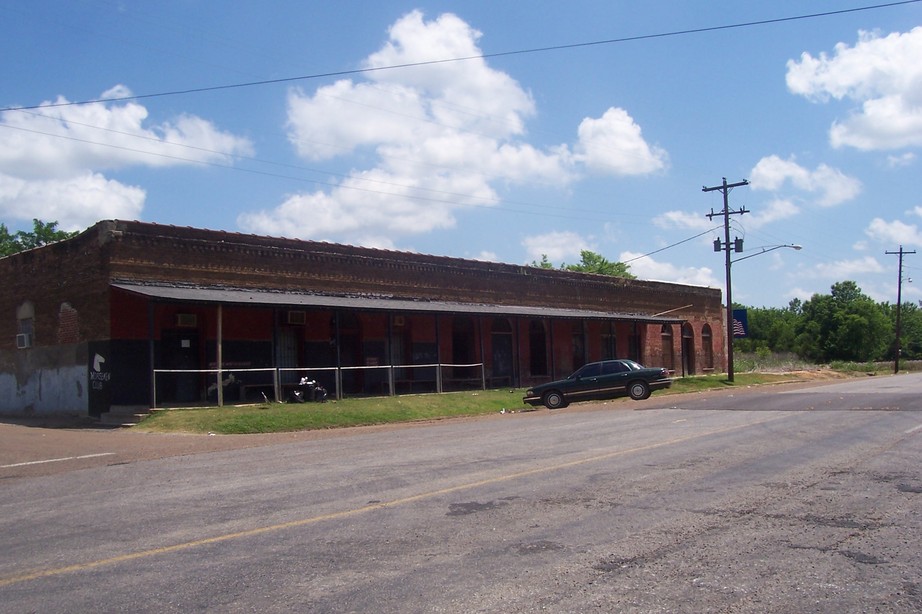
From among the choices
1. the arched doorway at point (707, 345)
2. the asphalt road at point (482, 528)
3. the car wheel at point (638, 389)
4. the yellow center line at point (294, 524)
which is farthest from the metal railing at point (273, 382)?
the arched doorway at point (707, 345)

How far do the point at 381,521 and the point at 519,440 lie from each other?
783 centimetres

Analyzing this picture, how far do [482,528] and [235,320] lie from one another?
1911 cm

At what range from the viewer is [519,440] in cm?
1576

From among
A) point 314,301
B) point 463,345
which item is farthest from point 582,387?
point 314,301

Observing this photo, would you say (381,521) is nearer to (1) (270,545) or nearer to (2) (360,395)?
(1) (270,545)

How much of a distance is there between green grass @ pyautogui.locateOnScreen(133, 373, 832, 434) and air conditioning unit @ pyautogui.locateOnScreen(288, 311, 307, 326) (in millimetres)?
3668

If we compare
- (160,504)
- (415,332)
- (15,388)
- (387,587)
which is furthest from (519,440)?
(15,388)

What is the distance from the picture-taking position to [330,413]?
23.1 meters

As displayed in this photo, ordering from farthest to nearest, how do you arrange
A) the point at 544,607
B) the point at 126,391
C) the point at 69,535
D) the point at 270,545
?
the point at 126,391 → the point at 69,535 → the point at 270,545 → the point at 544,607

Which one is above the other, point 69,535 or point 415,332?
point 415,332

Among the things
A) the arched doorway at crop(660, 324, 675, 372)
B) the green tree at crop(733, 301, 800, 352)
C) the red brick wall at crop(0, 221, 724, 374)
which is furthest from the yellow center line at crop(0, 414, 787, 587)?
the green tree at crop(733, 301, 800, 352)

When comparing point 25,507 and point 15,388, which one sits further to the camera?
point 15,388

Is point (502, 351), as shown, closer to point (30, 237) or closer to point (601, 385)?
point (601, 385)

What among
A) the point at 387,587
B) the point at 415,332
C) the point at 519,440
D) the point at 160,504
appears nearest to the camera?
the point at 387,587
